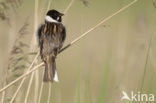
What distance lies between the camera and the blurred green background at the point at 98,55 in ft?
12.3

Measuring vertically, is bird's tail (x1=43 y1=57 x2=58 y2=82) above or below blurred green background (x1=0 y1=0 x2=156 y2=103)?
below

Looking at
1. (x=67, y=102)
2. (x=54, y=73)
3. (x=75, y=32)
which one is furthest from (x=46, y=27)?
(x=75, y=32)

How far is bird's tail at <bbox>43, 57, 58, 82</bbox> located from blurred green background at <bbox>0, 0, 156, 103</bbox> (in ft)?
0.56

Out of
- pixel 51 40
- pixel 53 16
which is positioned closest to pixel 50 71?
pixel 51 40

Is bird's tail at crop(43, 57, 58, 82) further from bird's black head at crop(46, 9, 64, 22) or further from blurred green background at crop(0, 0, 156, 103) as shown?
bird's black head at crop(46, 9, 64, 22)

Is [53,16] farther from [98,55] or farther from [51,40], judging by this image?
[98,55]


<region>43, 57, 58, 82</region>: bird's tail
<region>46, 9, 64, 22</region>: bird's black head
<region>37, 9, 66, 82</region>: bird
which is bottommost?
<region>43, 57, 58, 82</region>: bird's tail

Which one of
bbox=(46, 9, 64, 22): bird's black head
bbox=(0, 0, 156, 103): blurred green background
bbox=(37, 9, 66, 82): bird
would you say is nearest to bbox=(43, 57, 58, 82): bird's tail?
bbox=(37, 9, 66, 82): bird

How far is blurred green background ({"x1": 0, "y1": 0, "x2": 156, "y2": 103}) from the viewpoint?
12.3 ft

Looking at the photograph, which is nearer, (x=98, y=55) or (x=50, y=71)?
(x=50, y=71)

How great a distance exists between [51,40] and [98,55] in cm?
336

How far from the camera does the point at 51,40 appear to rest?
12.1 feet

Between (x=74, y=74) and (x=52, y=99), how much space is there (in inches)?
149

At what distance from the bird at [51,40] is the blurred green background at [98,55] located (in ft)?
0.41
